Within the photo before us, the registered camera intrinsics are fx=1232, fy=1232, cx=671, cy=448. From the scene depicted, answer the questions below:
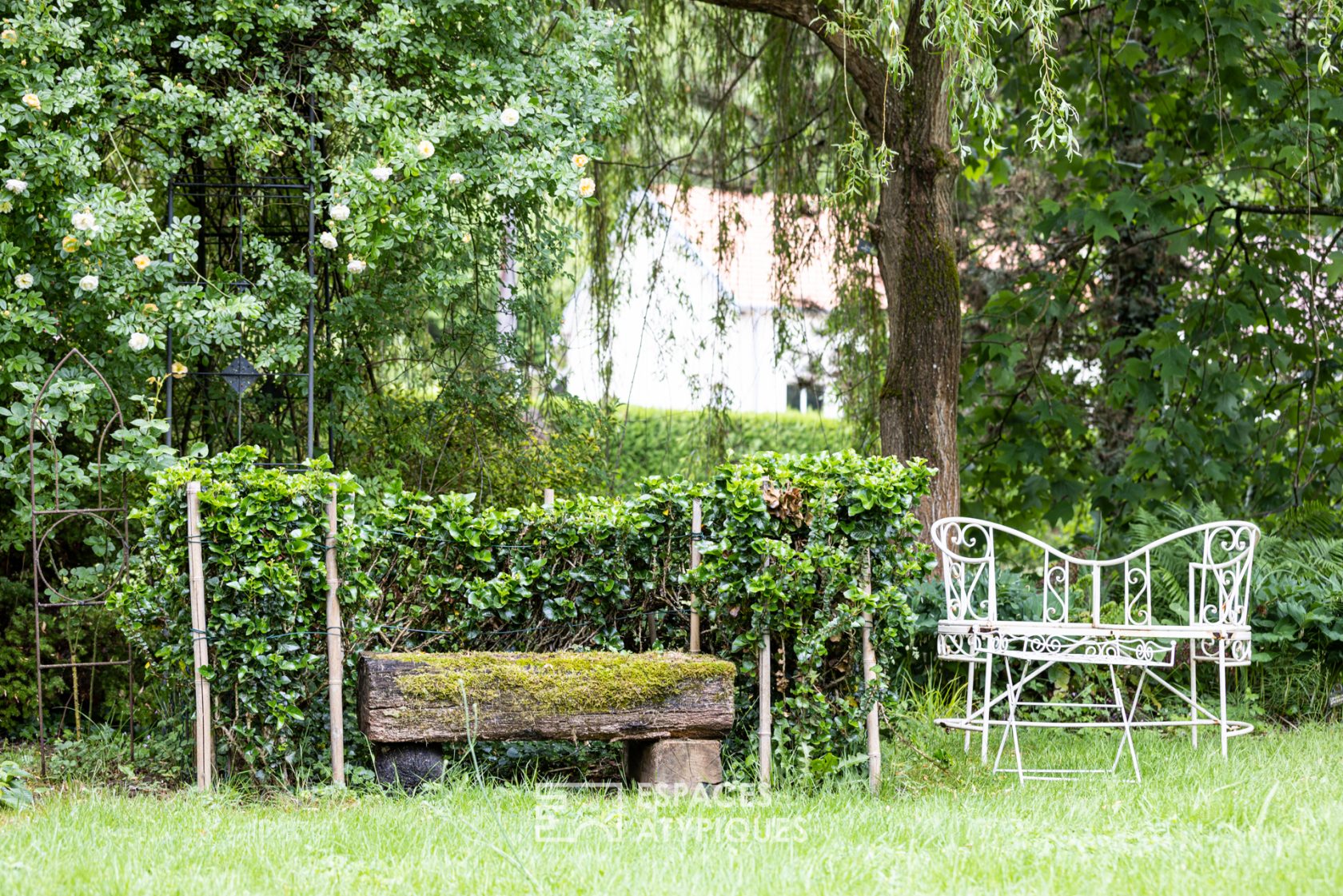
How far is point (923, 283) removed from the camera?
269 inches

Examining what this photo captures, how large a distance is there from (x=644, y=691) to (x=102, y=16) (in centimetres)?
401

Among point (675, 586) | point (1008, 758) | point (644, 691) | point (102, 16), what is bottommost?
point (1008, 758)

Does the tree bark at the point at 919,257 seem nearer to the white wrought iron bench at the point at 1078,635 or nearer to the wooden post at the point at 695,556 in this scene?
the white wrought iron bench at the point at 1078,635

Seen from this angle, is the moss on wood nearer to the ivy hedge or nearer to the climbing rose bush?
the ivy hedge

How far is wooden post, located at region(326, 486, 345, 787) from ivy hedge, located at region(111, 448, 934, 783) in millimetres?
43

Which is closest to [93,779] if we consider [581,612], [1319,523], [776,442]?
[581,612]

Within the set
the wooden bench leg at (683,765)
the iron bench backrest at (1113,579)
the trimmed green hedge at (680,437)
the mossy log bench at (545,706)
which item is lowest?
the wooden bench leg at (683,765)

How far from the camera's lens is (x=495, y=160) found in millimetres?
5883

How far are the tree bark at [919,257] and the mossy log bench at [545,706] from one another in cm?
246

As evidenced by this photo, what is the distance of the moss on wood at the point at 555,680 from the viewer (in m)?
4.64

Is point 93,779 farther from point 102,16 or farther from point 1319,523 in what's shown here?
point 1319,523

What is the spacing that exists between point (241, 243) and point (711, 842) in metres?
3.94

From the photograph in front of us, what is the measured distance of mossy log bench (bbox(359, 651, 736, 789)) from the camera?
15.2 ft

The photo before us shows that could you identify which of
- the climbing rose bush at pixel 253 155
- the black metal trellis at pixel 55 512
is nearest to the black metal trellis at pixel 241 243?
the climbing rose bush at pixel 253 155
